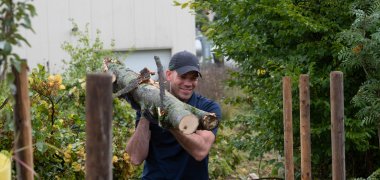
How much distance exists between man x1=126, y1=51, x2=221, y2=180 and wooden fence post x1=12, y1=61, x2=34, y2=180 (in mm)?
1646

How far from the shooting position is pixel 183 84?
13.9 feet

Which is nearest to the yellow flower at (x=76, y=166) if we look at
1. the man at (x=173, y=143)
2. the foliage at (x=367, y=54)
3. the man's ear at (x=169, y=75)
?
the man at (x=173, y=143)

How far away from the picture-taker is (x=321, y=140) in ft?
19.1

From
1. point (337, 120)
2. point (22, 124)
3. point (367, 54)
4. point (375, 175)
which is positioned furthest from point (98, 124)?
point (375, 175)

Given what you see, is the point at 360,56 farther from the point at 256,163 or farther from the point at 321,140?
the point at 256,163

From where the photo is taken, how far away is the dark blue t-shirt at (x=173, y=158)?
420cm

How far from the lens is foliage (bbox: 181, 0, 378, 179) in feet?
17.9

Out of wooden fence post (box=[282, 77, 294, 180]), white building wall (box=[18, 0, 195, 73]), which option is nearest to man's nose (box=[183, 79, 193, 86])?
wooden fence post (box=[282, 77, 294, 180])

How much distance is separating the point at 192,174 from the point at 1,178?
1.75 m

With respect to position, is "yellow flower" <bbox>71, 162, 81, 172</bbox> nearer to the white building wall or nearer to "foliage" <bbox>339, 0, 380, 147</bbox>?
"foliage" <bbox>339, 0, 380, 147</bbox>

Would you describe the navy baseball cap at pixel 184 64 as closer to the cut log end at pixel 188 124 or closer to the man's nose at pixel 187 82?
the man's nose at pixel 187 82

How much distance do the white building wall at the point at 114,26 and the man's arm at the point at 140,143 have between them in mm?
8534

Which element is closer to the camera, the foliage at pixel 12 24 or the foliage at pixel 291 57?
the foliage at pixel 12 24

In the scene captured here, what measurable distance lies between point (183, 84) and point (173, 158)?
46 centimetres
